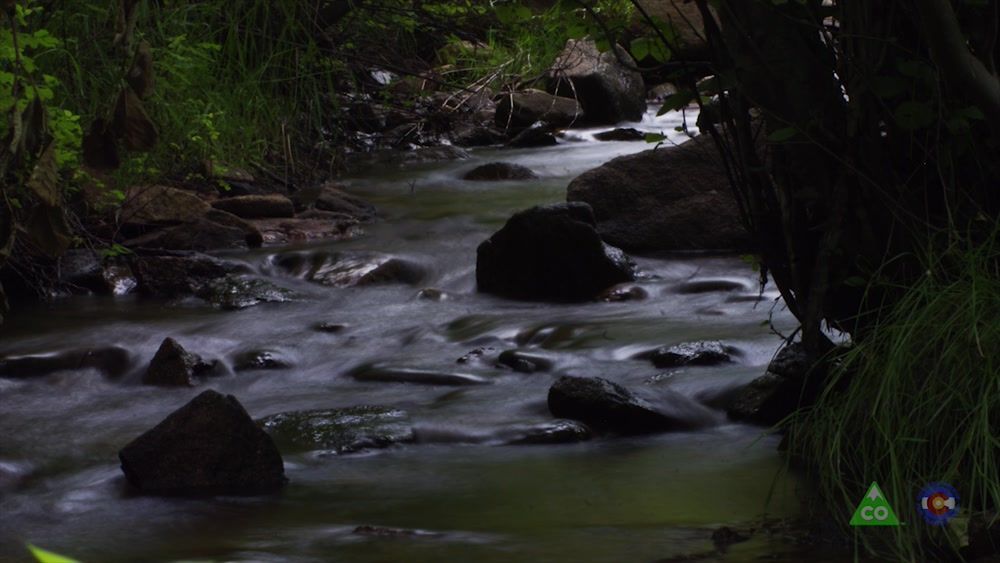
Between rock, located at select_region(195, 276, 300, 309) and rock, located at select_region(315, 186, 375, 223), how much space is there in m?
2.02

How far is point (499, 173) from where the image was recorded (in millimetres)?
11430

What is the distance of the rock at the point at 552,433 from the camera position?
448cm

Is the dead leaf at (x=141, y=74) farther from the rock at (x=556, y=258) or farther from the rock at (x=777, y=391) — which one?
the rock at (x=556, y=258)

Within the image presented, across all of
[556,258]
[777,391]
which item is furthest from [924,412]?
[556,258]

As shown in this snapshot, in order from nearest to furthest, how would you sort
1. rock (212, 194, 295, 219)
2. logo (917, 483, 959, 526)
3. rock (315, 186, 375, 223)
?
logo (917, 483, 959, 526) < rock (212, 194, 295, 219) < rock (315, 186, 375, 223)

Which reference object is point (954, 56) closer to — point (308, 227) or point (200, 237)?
point (200, 237)

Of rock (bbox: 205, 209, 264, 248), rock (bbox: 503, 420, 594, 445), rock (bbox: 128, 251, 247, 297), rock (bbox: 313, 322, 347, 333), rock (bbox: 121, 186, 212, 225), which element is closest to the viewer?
rock (bbox: 503, 420, 594, 445)

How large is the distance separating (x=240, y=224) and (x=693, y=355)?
4519 mm

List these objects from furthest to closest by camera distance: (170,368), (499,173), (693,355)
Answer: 1. (499,173)
2. (170,368)
3. (693,355)

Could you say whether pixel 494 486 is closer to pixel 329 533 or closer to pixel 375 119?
pixel 329 533

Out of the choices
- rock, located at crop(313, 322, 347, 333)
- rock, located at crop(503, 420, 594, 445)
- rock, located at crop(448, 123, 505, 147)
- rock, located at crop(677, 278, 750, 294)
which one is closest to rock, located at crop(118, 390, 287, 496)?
rock, located at crop(503, 420, 594, 445)

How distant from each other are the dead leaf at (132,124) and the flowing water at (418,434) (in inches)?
59.7

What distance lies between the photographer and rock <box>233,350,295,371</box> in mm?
6176

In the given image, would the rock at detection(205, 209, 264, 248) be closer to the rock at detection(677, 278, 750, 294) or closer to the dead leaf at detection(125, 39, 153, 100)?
the rock at detection(677, 278, 750, 294)
